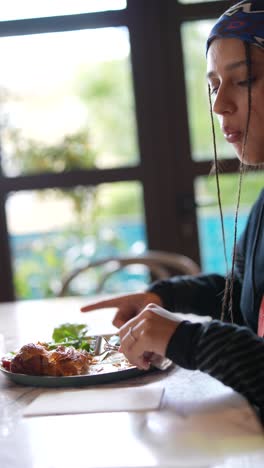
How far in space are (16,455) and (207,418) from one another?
0.82 feet

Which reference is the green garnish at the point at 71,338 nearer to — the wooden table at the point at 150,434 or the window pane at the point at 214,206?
the wooden table at the point at 150,434

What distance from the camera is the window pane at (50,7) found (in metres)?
2.80

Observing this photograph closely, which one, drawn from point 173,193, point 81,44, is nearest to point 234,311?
point 173,193

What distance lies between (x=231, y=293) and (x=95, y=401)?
0.46 m

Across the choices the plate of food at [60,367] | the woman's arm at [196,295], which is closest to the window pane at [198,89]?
the woman's arm at [196,295]

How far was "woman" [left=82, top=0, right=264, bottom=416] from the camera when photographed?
0.85 m

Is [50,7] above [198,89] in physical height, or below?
above

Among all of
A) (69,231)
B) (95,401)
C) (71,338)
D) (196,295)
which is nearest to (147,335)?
(95,401)

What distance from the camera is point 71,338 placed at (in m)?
1.20

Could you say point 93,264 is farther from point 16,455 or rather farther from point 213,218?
point 16,455

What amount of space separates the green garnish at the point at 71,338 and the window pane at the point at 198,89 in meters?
1.67

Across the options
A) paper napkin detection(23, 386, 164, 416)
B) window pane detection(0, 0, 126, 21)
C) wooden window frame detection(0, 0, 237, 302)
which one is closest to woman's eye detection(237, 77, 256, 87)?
paper napkin detection(23, 386, 164, 416)

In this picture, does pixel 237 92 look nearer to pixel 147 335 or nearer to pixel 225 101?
pixel 225 101

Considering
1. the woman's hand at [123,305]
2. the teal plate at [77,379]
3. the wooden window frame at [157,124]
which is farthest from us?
the wooden window frame at [157,124]
